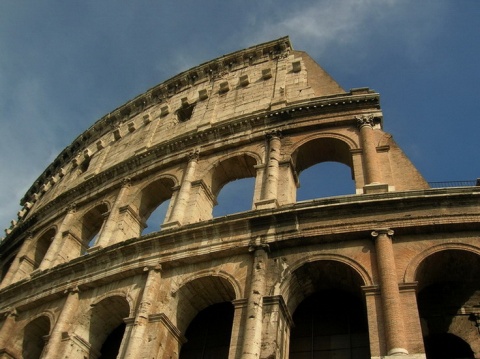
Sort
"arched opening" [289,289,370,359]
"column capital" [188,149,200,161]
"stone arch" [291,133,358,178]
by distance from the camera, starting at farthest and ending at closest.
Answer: "column capital" [188,149,200,161] → "stone arch" [291,133,358,178] → "arched opening" [289,289,370,359]

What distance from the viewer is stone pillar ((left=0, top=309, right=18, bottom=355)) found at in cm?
1577

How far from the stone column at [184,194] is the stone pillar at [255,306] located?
3274 mm

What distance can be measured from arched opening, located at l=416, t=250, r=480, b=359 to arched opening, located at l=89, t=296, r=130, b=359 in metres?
7.58

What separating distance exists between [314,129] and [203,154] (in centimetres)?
381

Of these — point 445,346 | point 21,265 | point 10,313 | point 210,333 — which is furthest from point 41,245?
point 445,346

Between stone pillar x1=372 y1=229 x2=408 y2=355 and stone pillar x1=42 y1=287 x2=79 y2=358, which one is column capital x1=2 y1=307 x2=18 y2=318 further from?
stone pillar x1=372 y1=229 x2=408 y2=355

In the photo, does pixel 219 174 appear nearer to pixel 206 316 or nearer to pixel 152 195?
pixel 152 195

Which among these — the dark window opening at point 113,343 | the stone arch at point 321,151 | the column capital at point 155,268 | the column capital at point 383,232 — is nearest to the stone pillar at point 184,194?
the column capital at point 155,268

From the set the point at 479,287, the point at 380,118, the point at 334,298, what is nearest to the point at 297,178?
the point at 380,118

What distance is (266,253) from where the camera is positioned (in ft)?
41.5

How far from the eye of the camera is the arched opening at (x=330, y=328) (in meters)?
11.9

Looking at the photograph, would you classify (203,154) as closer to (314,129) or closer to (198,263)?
(314,129)

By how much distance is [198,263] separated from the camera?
44.0ft

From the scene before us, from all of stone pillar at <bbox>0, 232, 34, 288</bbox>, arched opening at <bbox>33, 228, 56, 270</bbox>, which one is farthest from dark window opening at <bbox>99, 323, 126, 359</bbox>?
arched opening at <bbox>33, 228, 56, 270</bbox>
